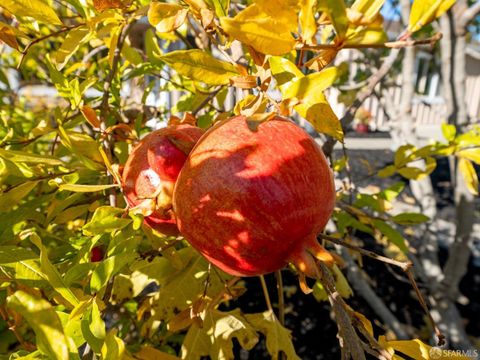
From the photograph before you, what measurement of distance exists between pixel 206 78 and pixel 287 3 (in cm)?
17

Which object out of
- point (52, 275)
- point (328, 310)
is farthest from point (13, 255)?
point (328, 310)

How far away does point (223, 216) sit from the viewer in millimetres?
547

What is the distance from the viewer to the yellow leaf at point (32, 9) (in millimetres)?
612

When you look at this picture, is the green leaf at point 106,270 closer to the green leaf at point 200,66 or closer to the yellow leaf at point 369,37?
the green leaf at point 200,66

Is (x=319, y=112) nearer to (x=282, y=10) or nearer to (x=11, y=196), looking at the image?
(x=282, y=10)

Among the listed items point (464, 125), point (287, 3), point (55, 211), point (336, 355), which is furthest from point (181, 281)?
point (336, 355)

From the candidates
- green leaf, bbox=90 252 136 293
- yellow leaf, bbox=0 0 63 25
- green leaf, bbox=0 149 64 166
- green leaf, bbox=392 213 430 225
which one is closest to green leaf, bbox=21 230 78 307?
green leaf, bbox=90 252 136 293

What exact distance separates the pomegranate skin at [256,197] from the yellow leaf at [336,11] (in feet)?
0.62

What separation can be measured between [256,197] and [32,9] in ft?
1.56

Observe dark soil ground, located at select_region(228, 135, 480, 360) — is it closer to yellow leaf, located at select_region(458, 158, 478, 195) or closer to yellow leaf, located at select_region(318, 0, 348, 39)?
yellow leaf, located at select_region(458, 158, 478, 195)

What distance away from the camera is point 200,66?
582mm

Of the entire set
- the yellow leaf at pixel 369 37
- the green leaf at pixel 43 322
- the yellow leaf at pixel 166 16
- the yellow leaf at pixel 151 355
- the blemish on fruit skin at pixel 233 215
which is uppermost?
the yellow leaf at pixel 166 16

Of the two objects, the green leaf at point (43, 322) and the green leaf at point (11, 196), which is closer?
the green leaf at point (43, 322)

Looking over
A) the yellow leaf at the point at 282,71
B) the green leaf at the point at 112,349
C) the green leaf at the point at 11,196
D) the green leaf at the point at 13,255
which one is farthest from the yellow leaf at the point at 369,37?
the green leaf at the point at 11,196
